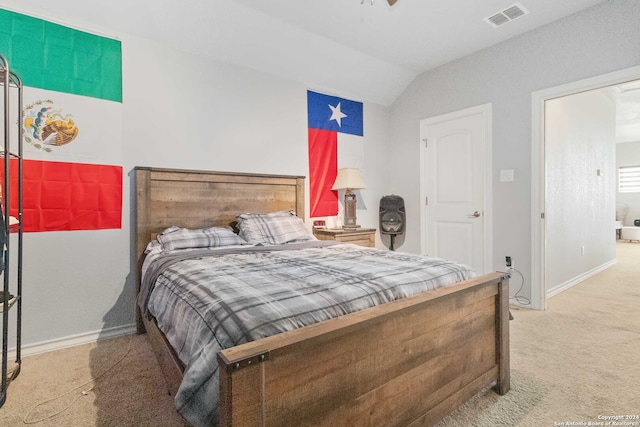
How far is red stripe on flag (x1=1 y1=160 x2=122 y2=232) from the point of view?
7.66ft

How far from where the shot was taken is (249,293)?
1.33m

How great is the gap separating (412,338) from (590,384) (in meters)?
1.33

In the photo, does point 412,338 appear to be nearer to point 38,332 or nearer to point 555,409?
point 555,409

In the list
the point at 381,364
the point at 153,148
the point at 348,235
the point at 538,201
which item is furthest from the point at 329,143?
the point at 381,364

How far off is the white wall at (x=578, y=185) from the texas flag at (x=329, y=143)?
212cm

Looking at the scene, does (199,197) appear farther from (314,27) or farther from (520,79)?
(520,79)

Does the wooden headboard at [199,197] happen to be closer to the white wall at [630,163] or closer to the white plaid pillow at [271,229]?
the white plaid pillow at [271,229]

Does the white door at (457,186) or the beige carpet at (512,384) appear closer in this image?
the beige carpet at (512,384)

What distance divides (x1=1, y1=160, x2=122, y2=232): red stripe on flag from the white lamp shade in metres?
2.24

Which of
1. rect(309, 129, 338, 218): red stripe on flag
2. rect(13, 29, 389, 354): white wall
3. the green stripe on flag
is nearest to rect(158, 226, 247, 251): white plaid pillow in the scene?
rect(13, 29, 389, 354): white wall

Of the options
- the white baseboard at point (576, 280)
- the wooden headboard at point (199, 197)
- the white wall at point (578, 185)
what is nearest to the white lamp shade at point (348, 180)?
the wooden headboard at point (199, 197)

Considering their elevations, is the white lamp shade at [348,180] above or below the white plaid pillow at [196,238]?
above

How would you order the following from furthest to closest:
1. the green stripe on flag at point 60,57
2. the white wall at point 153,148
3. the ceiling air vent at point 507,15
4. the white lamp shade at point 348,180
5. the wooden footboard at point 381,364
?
the white lamp shade at point 348,180 → the ceiling air vent at point 507,15 → the white wall at point 153,148 → the green stripe on flag at point 60,57 → the wooden footboard at point 381,364

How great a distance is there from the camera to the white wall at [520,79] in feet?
8.93
